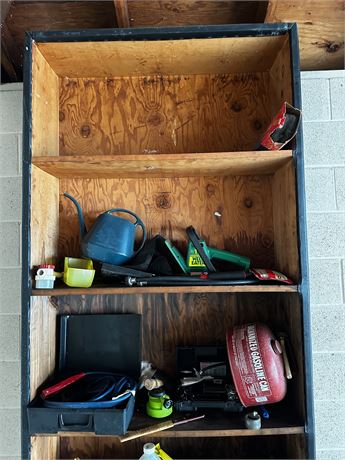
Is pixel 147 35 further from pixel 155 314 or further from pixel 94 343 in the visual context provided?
pixel 94 343

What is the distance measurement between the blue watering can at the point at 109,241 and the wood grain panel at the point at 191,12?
0.79 meters

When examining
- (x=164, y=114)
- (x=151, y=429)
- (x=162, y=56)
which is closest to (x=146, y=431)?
(x=151, y=429)

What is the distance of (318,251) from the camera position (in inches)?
57.5

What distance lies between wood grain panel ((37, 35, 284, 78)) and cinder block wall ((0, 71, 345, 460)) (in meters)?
0.28

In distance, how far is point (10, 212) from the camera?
1491mm

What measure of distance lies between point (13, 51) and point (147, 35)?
2.13 ft

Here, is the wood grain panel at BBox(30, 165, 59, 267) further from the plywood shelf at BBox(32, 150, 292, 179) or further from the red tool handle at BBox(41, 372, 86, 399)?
the red tool handle at BBox(41, 372, 86, 399)

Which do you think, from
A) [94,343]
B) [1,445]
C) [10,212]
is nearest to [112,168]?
[10,212]

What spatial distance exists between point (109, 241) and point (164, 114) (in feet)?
1.87

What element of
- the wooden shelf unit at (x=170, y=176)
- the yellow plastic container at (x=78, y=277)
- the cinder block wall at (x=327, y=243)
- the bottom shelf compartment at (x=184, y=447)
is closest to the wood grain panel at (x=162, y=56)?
the wooden shelf unit at (x=170, y=176)

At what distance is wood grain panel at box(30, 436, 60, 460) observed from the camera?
3.75 ft

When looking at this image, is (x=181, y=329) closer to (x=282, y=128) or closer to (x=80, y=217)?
(x=80, y=217)

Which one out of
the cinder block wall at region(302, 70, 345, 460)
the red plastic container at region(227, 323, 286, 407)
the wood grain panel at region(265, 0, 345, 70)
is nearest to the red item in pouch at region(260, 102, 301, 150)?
the cinder block wall at region(302, 70, 345, 460)

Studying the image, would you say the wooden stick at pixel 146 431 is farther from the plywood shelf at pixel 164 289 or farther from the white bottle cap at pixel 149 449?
the plywood shelf at pixel 164 289
